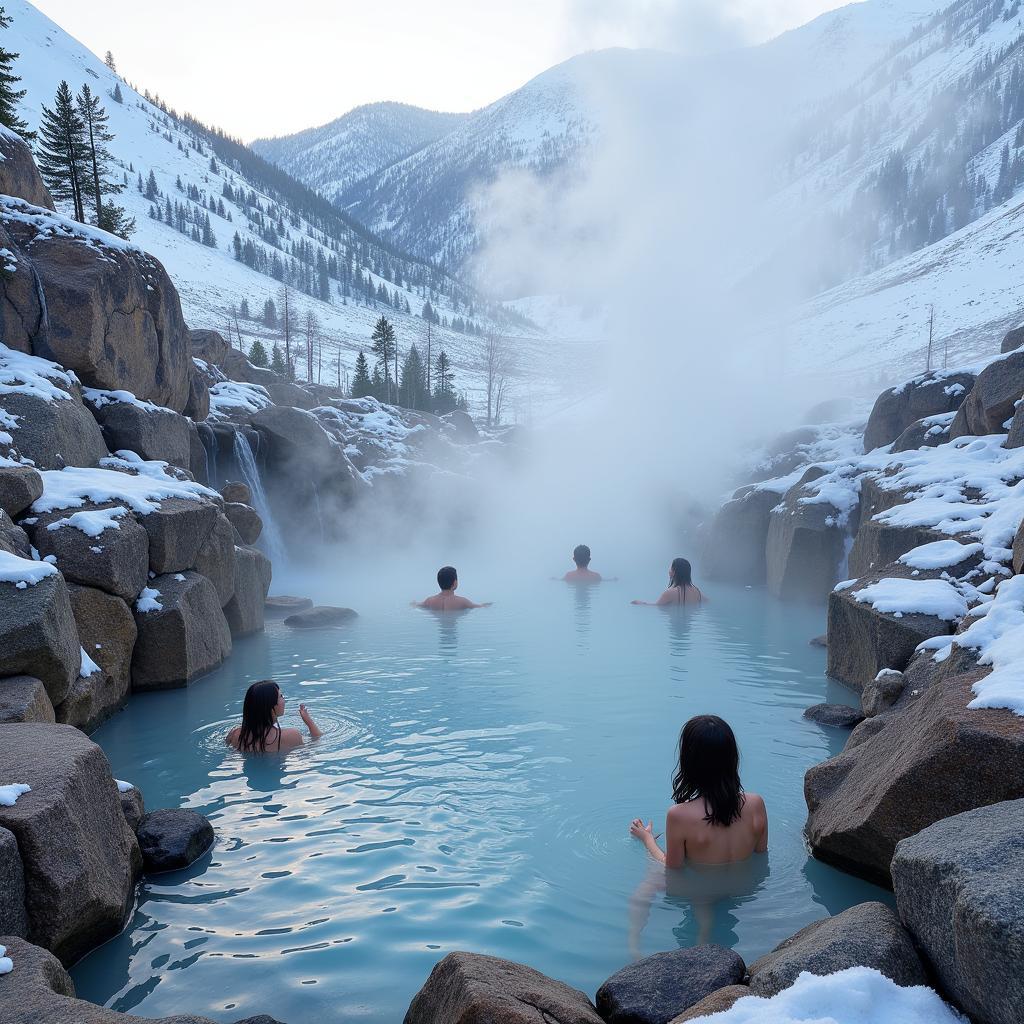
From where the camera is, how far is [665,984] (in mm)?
2695

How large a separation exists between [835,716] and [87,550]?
239 inches

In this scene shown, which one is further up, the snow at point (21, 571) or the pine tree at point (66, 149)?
the pine tree at point (66, 149)

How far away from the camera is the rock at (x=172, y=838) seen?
3.87 m

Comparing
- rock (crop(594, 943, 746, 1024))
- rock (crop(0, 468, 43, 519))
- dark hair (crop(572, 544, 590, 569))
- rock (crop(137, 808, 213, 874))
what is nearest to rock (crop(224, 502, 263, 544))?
rock (crop(0, 468, 43, 519))

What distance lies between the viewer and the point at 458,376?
8650cm

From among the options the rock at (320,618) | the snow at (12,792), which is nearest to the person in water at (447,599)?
the rock at (320,618)

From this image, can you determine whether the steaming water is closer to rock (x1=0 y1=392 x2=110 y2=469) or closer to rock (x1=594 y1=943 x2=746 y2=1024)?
rock (x1=594 y1=943 x2=746 y2=1024)

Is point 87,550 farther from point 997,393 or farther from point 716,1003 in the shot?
point 997,393

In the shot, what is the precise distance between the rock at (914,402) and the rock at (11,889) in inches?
493

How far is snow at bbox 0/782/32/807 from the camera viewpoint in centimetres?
290

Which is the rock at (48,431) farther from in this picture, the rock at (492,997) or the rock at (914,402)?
the rock at (914,402)

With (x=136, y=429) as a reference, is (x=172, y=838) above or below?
below

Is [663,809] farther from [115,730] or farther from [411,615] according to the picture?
[411,615]

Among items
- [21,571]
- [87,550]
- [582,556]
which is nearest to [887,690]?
[21,571]
